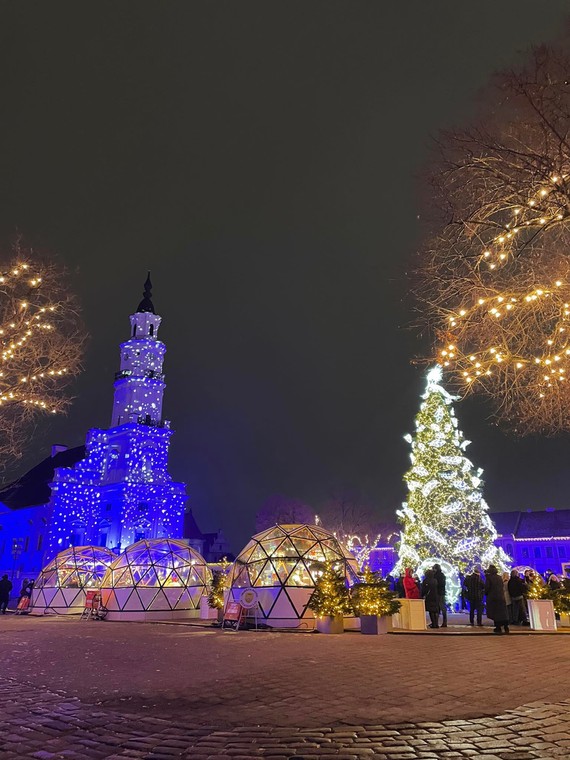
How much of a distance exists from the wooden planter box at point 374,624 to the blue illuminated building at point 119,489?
120 ft

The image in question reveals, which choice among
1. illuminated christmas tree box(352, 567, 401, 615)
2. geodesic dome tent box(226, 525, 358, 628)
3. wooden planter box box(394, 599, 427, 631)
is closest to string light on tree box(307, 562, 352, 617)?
illuminated christmas tree box(352, 567, 401, 615)

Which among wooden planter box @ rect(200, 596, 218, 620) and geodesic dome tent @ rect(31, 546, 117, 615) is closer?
wooden planter box @ rect(200, 596, 218, 620)

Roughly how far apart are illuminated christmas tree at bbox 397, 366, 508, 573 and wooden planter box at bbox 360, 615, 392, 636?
11.2 metres

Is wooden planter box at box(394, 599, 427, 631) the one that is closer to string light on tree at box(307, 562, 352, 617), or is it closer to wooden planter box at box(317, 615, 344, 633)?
string light on tree at box(307, 562, 352, 617)

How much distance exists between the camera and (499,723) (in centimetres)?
475

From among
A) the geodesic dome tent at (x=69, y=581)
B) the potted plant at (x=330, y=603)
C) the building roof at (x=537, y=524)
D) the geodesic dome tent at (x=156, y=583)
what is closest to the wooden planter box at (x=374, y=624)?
the potted plant at (x=330, y=603)

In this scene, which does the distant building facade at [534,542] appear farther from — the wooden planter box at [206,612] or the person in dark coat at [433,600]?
the person in dark coat at [433,600]

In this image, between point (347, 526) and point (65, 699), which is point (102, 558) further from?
point (347, 526)

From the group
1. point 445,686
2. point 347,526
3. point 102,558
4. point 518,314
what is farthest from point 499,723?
point 347,526

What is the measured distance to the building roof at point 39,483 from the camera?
183ft

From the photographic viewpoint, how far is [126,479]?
48.1 metres

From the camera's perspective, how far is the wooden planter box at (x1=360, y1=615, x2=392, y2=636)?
14.1 m

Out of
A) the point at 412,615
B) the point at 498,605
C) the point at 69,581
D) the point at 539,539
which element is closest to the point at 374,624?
the point at 412,615

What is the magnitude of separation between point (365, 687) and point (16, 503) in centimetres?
5966
